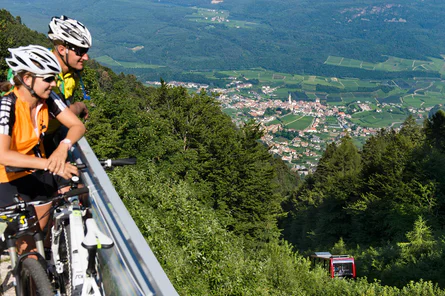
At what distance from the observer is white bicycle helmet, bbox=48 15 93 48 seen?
418 centimetres

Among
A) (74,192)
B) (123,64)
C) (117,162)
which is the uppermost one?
(117,162)

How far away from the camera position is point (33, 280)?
9.46ft

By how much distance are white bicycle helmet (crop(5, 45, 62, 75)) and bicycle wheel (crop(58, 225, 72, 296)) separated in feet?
3.87

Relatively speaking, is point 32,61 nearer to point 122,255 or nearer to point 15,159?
point 15,159

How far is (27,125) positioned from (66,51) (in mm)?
1282

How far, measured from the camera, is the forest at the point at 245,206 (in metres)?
11.4

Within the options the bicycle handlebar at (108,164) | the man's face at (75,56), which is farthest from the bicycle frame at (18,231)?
the man's face at (75,56)

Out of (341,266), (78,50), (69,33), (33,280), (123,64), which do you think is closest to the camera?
(33,280)

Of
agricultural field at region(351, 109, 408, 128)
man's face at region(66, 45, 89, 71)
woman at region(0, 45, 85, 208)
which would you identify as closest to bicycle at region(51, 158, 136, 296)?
woman at region(0, 45, 85, 208)

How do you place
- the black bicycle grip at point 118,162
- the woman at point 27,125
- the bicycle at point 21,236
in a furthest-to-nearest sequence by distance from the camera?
1. the black bicycle grip at point 118,162
2. the woman at point 27,125
3. the bicycle at point 21,236

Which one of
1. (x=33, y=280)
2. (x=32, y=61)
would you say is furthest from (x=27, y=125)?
(x=33, y=280)

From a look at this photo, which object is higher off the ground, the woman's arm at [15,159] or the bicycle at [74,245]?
the woman's arm at [15,159]

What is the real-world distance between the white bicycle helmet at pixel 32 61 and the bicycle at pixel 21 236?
0.93 meters

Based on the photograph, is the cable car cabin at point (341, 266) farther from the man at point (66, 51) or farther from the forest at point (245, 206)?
the man at point (66, 51)
